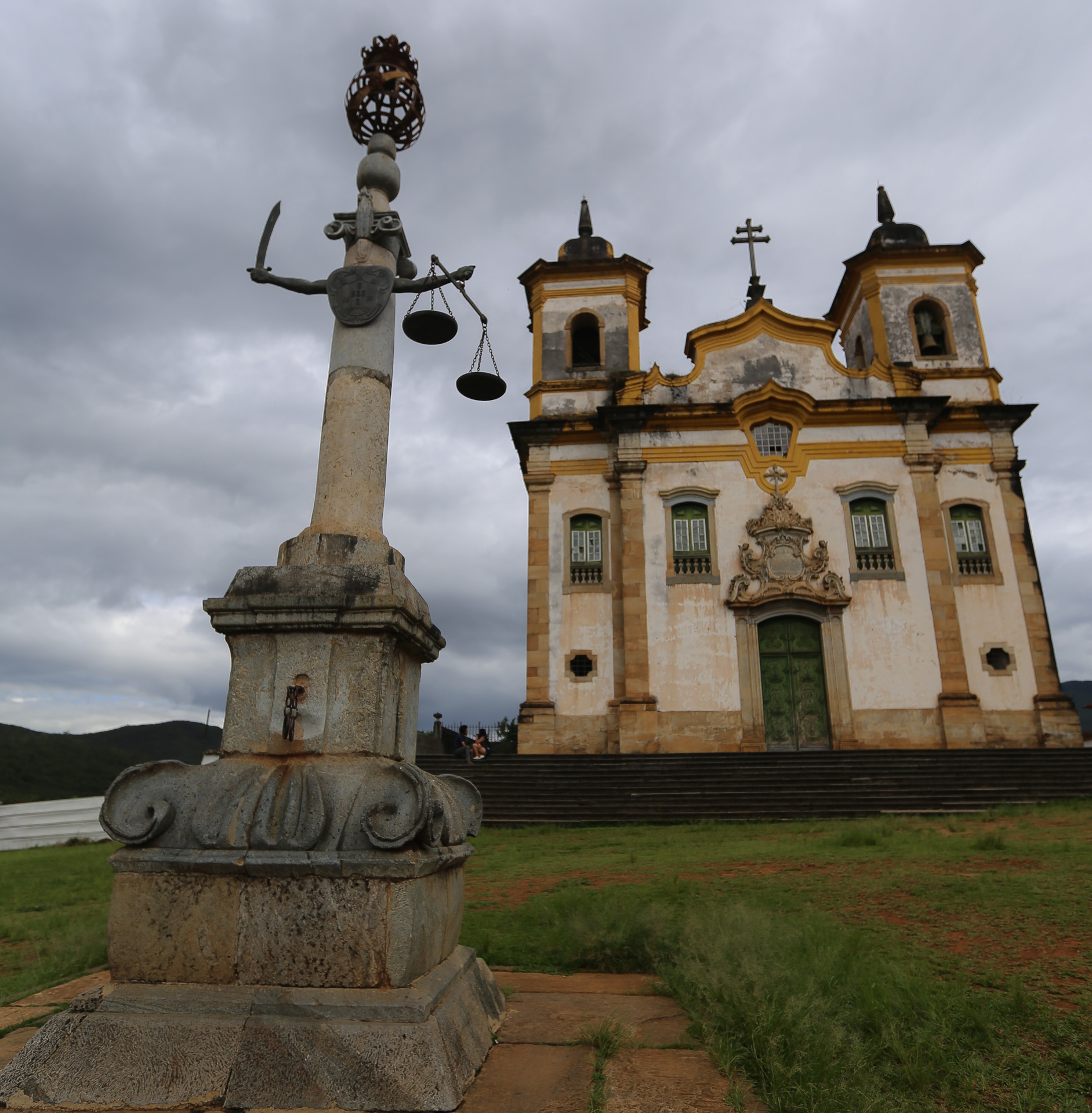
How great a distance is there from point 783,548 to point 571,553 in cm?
479

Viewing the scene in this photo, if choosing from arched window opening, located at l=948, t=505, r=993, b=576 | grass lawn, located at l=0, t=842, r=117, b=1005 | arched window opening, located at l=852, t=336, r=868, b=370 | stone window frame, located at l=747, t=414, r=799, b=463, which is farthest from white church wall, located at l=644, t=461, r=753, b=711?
grass lawn, located at l=0, t=842, r=117, b=1005

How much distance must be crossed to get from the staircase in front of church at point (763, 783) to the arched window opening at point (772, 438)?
716 cm

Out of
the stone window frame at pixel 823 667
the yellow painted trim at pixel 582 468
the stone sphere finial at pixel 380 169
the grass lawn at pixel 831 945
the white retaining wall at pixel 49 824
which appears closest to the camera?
the grass lawn at pixel 831 945

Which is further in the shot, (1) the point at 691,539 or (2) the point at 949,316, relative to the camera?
(2) the point at 949,316

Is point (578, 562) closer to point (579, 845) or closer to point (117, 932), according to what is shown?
point (579, 845)

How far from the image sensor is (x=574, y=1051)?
3.03 m

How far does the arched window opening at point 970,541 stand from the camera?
18422 millimetres

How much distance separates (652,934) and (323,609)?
260 centimetres

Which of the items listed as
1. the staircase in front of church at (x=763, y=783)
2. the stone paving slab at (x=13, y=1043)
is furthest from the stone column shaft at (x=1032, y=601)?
the stone paving slab at (x=13, y=1043)

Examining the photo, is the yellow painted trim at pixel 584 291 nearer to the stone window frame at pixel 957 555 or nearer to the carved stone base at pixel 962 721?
the stone window frame at pixel 957 555

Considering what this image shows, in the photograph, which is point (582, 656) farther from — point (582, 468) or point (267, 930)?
point (267, 930)

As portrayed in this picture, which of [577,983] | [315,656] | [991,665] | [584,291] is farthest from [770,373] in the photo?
[315,656]

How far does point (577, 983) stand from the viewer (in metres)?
4.06

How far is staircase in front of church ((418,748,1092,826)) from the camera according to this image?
1267cm
